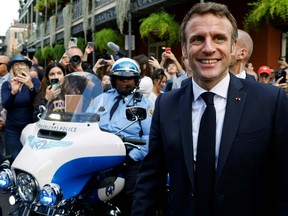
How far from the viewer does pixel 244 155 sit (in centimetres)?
154

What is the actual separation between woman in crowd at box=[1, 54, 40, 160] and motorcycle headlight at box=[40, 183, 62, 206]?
261 cm

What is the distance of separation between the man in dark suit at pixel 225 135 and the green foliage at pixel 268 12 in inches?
177

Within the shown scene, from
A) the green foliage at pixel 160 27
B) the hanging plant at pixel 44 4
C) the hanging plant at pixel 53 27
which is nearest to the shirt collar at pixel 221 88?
the green foliage at pixel 160 27

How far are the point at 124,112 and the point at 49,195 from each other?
3.99 ft

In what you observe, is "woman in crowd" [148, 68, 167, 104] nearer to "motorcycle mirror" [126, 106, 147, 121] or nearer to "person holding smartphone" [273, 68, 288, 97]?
"person holding smartphone" [273, 68, 288, 97]

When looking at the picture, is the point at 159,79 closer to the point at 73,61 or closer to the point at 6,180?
the point at 73,61

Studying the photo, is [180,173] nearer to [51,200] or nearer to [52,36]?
[51,200]

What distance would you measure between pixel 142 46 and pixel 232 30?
1309cm

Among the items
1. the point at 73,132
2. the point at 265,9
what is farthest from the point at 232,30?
the point at 265,9

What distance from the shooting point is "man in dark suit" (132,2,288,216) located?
1.56 m

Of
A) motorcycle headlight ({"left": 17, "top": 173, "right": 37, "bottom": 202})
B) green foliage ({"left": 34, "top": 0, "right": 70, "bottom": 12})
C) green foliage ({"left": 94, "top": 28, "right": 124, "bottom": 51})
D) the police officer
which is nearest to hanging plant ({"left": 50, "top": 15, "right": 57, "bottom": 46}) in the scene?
green foliage ({"left": 34, "top": 0, "right": 70, "bottom": 12})

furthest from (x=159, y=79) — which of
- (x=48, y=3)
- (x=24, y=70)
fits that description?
(x=48, y=3)

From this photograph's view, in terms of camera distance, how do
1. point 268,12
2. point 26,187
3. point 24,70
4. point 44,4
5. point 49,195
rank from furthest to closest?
point 44,4 → point 268,12 → point 24,70 → point 26,187 → point 49,195

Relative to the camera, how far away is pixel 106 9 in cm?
1325
